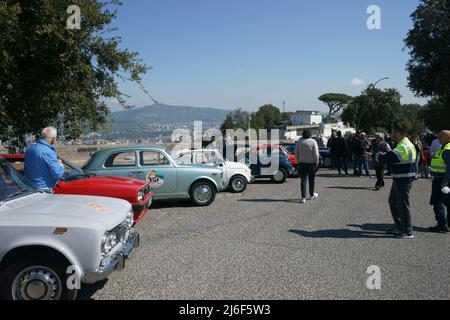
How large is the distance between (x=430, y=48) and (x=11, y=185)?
30.3 m

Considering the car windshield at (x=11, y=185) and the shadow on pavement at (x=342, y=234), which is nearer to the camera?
the car windshield at (x=11, y=185)

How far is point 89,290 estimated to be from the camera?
4.75 meters

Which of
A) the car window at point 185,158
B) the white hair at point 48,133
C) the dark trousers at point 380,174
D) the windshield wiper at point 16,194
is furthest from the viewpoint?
the dark trousers at point 380,174

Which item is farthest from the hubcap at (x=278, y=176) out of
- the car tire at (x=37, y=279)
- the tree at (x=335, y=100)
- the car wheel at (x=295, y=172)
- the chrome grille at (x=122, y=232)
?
the tree at (x=335, y=100)

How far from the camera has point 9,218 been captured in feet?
13.1

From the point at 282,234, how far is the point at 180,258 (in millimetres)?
2102

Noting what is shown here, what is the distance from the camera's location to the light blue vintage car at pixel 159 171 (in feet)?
31.3

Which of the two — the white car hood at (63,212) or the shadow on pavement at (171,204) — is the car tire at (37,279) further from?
the shadow on pavement at (171,204)

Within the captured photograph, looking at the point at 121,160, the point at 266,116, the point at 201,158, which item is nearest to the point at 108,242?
the point at 121,160

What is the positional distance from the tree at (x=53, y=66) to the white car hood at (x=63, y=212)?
5.75 m

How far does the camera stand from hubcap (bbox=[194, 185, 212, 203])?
10125 mm

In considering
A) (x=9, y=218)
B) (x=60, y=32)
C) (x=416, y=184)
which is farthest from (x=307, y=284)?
(x=416, y=184)

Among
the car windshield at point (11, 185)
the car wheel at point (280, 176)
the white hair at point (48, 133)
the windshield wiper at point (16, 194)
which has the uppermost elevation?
the white hair at point (48, 133)
